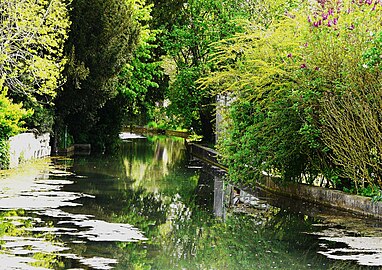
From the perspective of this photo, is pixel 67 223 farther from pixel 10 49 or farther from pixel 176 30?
pixel 176 30

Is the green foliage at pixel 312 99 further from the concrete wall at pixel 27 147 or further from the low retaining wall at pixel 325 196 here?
the concrete wall at pixel 27 147

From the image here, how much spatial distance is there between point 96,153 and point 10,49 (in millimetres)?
13468

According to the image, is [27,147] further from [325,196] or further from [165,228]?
[165,228]

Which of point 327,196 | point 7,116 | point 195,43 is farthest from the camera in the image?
point 195,43

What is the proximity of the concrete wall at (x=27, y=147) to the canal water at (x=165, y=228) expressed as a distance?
9.70ft

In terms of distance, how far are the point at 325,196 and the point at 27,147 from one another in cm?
1491

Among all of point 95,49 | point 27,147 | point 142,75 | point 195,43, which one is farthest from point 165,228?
point 142,75

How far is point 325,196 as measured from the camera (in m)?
20.1

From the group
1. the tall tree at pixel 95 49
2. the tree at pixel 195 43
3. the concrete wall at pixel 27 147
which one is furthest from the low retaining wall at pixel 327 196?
the tree at pixel 195 43

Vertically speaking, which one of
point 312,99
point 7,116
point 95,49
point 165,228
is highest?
point 95,49

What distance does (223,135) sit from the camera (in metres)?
24.2

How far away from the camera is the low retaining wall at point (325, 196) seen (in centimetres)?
1791

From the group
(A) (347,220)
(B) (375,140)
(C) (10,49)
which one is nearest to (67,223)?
(A) (347,220)

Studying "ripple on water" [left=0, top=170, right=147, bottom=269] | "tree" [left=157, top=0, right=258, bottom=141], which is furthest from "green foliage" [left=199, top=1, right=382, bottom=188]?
"tree" [left=157, top=0, right=258, bottom=141]
